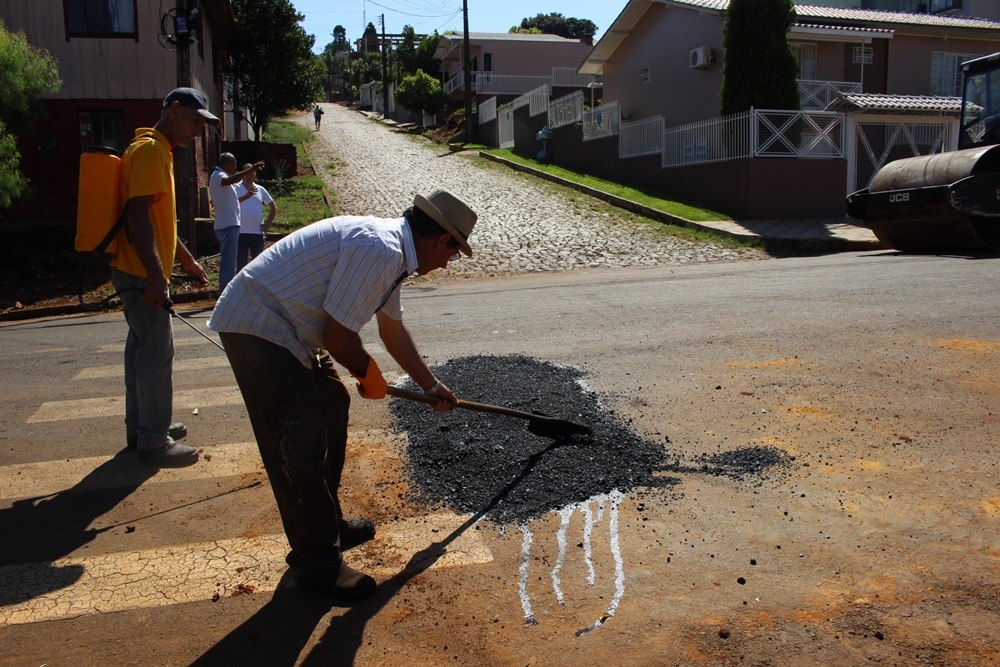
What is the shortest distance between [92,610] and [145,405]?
5.19 ft

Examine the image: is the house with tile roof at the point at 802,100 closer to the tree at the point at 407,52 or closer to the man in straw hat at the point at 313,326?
the man in straw hat at the point at 313,326

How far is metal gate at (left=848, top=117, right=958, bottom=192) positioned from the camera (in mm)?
21938

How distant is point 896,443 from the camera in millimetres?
4738

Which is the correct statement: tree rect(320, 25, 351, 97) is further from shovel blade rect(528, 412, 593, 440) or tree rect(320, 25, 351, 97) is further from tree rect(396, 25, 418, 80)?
shovel blade rect(528, 412, 593, 440)

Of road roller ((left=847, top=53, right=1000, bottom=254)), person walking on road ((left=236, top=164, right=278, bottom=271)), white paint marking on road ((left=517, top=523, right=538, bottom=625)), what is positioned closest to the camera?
white paint marking on road ((left=517, top=523, right=538, bottom=625))

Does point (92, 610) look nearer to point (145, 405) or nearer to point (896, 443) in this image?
point (145, 405)

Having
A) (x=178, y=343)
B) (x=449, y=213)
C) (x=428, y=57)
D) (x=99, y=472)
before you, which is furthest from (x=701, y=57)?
(x=428, y=57)

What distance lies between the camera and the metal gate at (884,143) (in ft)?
72.0

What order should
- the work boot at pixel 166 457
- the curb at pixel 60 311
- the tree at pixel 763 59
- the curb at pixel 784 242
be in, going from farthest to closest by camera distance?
the tree at pixel 763 59 < the curb at pixel 784 242 < the curb at pixel 60 311 < the work boot at pixel 166 457

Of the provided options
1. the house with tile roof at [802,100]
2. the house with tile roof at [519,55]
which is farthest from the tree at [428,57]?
the house with tile roof at [802,100]

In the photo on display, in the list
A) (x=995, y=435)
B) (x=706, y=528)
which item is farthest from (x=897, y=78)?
(x=706, y=528)

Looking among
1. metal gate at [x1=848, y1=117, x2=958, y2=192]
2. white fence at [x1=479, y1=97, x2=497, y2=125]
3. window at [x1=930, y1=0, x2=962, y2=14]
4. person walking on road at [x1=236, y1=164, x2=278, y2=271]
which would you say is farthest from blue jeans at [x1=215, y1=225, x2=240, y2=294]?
window at [x1=930, y1=0, x2=962, y2=14]

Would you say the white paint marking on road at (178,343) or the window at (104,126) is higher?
the window at (104,126)

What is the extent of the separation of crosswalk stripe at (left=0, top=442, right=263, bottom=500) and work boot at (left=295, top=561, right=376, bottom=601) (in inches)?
61.4
